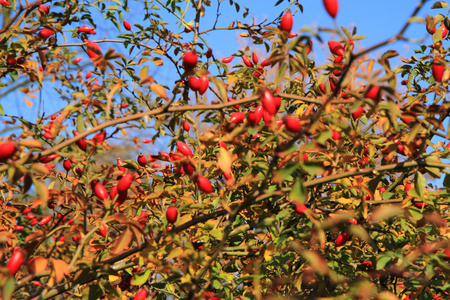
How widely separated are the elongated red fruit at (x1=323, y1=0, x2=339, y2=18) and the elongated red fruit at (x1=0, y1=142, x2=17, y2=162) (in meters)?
0.74

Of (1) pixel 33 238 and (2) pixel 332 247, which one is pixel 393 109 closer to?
(1) pixel 33 238

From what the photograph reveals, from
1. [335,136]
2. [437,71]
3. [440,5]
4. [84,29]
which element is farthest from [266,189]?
[84,29]

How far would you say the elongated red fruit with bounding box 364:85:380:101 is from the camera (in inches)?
35.0

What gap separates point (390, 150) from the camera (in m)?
1.36

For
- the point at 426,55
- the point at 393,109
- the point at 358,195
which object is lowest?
the point at 393,109

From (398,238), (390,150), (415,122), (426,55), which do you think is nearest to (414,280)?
(398,238)

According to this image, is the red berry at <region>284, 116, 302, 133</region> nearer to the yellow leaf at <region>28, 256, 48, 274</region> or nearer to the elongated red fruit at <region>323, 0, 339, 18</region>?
the elongated red fruit at <region>323, 0, 339, 18</region>

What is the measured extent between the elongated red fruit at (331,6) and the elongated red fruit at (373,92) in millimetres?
173

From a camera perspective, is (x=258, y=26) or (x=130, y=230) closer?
(x=130, y=230)

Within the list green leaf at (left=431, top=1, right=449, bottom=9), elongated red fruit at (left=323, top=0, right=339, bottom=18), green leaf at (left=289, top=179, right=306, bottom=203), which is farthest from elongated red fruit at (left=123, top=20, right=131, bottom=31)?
green leaf at (left=289, top=179, right=306, bottom=203)

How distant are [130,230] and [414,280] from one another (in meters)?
1.00

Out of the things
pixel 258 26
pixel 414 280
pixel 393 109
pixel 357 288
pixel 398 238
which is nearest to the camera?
pixel 393 109

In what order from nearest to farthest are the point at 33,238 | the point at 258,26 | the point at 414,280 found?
the point at 33,238, the point at 414,280, the point at 258,26

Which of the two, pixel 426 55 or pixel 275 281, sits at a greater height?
pixel 426 55
